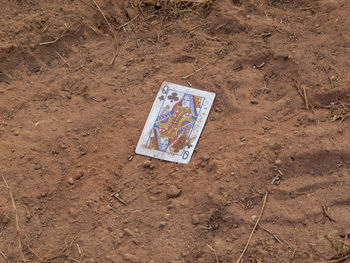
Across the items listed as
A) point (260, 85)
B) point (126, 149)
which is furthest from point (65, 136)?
point (260, 85)

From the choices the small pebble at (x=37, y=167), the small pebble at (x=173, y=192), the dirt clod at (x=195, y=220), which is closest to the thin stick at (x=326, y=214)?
the dirt clod at (x=195, y=220)

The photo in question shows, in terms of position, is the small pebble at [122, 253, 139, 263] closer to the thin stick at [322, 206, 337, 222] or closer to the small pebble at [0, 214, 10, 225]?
the small pebble at [0, 214, 10, 225]

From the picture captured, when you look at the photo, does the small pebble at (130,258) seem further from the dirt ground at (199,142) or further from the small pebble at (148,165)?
the small pebble at (148,165)

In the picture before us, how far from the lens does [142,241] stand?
6.98ft

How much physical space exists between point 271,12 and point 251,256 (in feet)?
5.39

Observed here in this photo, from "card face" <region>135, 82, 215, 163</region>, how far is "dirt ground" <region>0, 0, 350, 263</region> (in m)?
0.05

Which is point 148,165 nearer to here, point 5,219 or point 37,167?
point 37,167

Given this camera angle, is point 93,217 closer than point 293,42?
Yes

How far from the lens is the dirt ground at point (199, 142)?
6.90 ft

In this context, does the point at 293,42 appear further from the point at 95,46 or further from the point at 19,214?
the point at 19,214

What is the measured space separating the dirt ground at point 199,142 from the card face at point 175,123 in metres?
0.05

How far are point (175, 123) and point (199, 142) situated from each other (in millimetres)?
212

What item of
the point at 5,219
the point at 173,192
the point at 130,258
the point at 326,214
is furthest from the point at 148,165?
the point at 326,214

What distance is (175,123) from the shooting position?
101 inches
